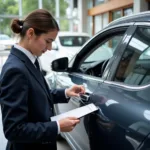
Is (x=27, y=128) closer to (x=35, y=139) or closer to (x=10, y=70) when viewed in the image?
Answer: (x=35, y=139)

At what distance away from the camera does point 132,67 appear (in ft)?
5.30

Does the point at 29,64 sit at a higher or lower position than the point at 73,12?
lower

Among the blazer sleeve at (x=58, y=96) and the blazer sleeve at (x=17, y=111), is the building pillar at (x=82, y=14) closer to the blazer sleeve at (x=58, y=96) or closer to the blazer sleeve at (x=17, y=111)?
the blazer sleeve at (x=58, y=96)

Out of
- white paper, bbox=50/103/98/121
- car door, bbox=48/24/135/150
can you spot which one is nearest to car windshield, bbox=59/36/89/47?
car door, bbox=48/24/135/150

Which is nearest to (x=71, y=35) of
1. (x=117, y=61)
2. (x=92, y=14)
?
(x=92, y=14)

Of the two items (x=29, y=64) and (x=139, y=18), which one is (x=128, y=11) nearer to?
(x=139, y=18)

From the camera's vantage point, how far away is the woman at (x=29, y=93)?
1.22m

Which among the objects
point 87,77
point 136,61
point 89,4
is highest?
point 89,4

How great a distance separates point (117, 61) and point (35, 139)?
72 cm

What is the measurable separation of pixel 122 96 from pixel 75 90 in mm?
468

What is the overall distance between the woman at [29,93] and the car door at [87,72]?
43 centimetres

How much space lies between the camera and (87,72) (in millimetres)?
2359

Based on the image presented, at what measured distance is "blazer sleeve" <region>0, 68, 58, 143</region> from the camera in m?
1.21

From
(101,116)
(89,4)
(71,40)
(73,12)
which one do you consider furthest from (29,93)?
(73,12)
